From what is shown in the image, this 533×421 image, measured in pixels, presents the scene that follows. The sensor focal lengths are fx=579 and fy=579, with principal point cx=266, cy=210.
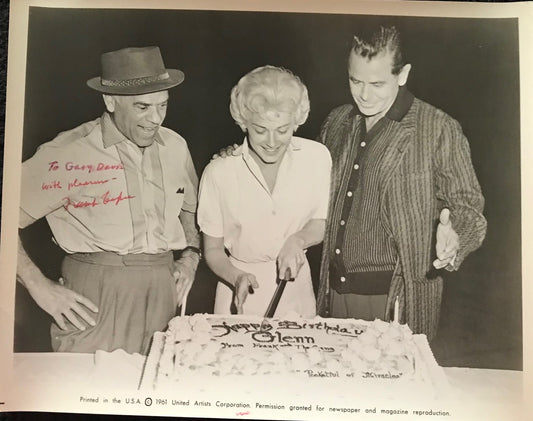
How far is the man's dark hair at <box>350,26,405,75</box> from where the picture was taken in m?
0.91

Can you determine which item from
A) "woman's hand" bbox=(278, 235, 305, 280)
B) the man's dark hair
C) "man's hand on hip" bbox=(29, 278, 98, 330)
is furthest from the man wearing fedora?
the man's dark hair

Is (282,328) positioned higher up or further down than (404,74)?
further down

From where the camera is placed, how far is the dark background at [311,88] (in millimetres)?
881

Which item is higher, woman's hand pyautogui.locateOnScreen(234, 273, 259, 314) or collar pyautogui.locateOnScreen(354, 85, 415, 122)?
collar pyautogui.locateOnScreen(354, 85, 415, 122)

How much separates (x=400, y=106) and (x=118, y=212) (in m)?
0.47

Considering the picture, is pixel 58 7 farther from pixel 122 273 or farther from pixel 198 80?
pixel 122 273

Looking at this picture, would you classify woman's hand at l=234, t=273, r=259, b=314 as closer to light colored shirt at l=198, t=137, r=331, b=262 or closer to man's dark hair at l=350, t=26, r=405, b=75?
light colored shirt at l=198, t=137, r=331, b=262

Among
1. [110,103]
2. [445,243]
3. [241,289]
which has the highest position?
[110,103]

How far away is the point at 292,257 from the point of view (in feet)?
2.91

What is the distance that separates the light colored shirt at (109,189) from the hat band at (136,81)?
0.18 ft

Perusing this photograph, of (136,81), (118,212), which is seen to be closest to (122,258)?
(118,212)

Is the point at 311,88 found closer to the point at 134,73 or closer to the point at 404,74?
the point at 404,74
